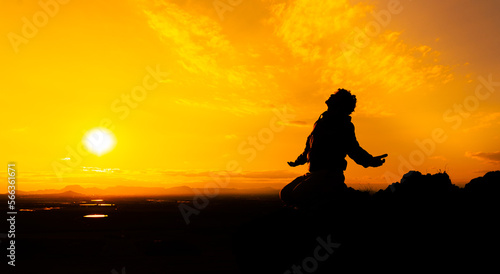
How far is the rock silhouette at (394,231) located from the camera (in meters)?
3.19

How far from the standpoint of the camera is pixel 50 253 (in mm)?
28656

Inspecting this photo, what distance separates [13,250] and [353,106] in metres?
34.7

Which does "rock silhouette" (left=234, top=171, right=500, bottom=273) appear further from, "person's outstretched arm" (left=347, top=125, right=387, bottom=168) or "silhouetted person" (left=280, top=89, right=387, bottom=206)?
"person's outstretched arm" (left=347, top=125, right=387, bottom=168)

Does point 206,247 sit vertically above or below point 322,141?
below

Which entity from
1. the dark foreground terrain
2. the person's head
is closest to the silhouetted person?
the person's head

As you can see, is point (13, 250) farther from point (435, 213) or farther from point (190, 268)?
point (435, 213)

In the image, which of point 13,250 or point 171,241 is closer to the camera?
point 13,250

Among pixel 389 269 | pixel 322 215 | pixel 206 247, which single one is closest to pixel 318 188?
pixel 322 215

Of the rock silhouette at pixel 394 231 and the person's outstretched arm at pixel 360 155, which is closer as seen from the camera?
the rock silhouette at pixel 394 231

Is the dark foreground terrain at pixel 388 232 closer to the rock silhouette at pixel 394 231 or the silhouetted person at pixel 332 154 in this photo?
the rock silhouette at pixel 394 231

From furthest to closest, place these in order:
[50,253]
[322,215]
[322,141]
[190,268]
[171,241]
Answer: [171,241] → [50,253] → [190,268] → [322,141] → [322,215]

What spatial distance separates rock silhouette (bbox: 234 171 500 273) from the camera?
319 cm

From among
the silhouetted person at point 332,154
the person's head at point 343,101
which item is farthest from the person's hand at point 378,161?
the person's head at point 343,101

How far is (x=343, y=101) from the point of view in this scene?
4641 millimetres
